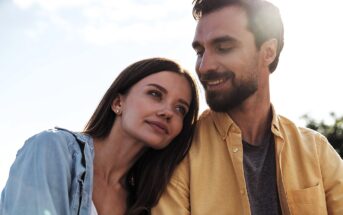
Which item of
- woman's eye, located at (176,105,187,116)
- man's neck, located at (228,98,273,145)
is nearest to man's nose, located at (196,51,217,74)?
woman's eye, located at (176,105,187,116)

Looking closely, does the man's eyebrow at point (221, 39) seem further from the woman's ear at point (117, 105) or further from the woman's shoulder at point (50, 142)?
the woman's shoulder at point (50, 142)

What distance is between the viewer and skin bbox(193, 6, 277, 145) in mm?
3996

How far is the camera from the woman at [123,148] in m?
3.50

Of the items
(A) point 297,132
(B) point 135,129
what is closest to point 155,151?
(B) point 135,129

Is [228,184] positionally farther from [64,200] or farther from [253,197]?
[64,200]

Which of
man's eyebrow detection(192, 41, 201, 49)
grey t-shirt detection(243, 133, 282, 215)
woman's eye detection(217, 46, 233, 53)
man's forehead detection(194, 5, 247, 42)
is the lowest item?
grey t-shirt detection(243, 133, 282, 215)

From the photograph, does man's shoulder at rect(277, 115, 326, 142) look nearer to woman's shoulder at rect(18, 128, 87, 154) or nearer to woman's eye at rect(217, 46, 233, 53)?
woman's eye at rect(217, 46, 233, 53)

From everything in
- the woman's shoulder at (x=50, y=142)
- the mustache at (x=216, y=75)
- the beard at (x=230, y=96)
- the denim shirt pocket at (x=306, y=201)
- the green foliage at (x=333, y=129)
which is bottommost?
the green foliage at (x=333, y=129)

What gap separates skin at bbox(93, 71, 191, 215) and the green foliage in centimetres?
2277

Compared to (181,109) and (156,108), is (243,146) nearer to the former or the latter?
(181,109)

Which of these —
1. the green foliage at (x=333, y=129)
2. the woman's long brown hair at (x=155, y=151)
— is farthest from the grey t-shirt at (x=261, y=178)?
the green foliage at (x=333, y=129)

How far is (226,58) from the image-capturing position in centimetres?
402

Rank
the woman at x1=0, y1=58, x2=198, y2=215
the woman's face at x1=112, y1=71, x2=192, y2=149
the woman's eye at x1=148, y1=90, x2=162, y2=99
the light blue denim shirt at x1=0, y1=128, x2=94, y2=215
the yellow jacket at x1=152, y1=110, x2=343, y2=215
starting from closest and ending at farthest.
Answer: the light blue denim shirt at x1=0, y1=128, x2=94, y2=215 → the woman at x1=0, y1=58, x2=198, y2=215 → the yellow jacket at x1=152, y1=110, x2=343, y2=215 → the woman's face at x1=112, y1=71, x2=192, y2=149 → the woman's eye at x1=148, y1=90, x2=162, y2=99

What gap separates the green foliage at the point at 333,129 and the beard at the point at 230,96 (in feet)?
74.2
